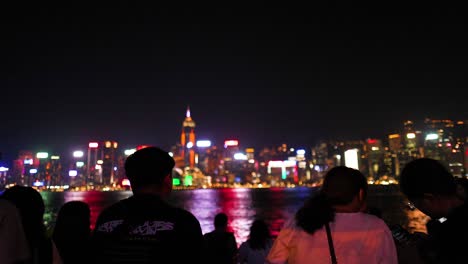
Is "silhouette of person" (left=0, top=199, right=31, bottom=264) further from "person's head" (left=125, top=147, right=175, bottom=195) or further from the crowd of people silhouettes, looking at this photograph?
"person's head" (left=125, top=147, right=175, bottom=195)

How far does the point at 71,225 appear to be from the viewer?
16.7 feet

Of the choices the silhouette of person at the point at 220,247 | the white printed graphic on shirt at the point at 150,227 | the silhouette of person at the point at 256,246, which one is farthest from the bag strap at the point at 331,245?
the silhouette of person at the point at 256,246

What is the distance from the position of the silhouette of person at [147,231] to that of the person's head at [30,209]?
80cm

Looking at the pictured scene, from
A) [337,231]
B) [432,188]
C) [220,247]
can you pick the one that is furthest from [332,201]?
[220,247]

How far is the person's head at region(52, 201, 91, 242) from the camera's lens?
505cm

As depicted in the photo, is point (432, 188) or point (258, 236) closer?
point (432, 188)

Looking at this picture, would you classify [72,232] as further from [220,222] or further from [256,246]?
[256,246]

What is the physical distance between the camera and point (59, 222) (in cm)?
512

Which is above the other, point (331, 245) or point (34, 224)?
point (34, 224)

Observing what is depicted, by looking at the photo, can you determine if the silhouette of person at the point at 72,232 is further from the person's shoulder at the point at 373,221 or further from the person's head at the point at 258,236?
the person's head at the point at 258,236

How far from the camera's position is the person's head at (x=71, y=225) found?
16.6 ft

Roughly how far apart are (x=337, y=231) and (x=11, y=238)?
2.41 m

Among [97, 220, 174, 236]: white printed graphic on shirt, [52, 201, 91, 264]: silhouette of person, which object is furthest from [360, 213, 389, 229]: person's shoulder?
[52, 201, 91, 264]: silhouette of person

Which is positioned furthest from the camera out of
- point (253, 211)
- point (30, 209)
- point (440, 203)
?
point (253, 211)
